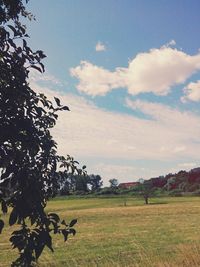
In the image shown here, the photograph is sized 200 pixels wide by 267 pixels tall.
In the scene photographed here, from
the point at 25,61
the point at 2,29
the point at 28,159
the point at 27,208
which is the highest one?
the point at 2,29

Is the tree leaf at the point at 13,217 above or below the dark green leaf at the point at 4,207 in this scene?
below

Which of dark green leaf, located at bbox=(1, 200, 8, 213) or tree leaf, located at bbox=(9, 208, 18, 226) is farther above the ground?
dark green leaf, located at bbox=(1, 200, 8, 213)

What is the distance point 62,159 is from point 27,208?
854mm

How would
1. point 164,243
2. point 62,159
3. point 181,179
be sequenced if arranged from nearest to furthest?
point 62,159 → point 164,243 → point 181,179

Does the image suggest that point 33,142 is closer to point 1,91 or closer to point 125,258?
point 1,91

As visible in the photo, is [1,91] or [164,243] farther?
[164,243]

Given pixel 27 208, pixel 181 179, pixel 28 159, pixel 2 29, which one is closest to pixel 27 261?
pixel 27 208

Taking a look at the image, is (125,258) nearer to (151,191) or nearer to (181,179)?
(151,191)

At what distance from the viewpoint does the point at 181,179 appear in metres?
179

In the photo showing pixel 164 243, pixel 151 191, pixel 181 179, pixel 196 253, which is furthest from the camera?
pixel 181 179

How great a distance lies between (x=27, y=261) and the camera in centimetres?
393

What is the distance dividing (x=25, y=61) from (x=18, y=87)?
33cm

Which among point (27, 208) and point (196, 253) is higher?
point (27, 208)

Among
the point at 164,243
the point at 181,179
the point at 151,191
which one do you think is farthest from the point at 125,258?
the point at 181,179
